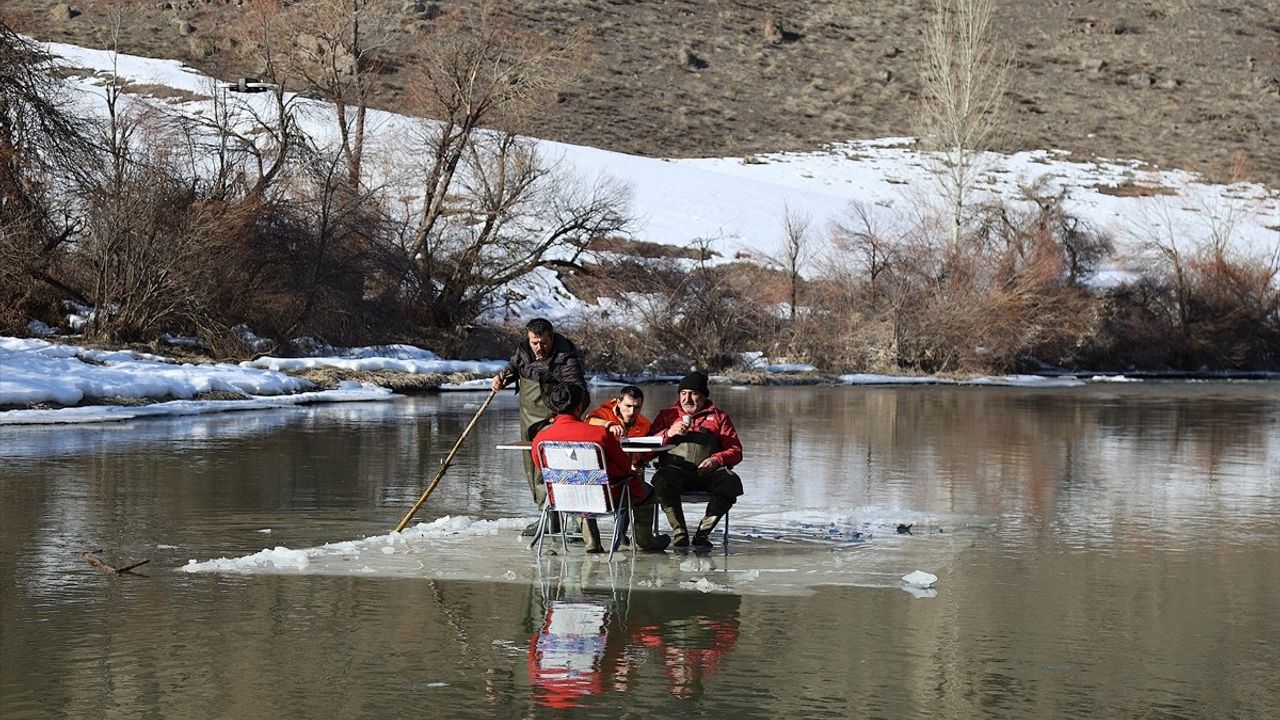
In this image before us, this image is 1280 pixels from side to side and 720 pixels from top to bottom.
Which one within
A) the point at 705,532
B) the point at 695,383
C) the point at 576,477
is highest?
the point at 695,383

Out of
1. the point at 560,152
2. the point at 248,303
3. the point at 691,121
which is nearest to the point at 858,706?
the point at 248,303

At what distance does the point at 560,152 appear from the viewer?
227 feet

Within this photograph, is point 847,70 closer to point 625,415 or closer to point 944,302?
point 944,302

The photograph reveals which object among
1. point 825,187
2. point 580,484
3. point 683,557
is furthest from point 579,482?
point 825,187

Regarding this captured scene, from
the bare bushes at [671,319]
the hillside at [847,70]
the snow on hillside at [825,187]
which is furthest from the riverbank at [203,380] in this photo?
the hillside at [847,70]

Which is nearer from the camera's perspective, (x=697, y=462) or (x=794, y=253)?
(x=697, y=462)

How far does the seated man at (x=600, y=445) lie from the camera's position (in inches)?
418

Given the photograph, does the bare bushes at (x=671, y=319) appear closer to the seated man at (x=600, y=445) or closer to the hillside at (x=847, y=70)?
the hillside at (x=847, y=70)

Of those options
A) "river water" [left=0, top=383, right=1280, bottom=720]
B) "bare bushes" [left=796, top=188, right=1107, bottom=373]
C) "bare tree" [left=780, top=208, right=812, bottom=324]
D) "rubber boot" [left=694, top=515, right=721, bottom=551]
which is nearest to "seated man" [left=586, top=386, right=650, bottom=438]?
"rubber boot" [left=694, top=515, right=721, bottom=551]

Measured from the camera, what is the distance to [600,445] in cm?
1054

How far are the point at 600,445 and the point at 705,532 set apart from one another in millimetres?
1654

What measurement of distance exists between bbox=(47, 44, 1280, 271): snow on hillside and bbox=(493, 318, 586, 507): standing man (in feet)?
136

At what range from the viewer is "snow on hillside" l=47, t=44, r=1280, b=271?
61969 millimetres

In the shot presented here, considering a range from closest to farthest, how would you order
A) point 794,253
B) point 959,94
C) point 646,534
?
point 646,534, point 794,253, point 959,94
